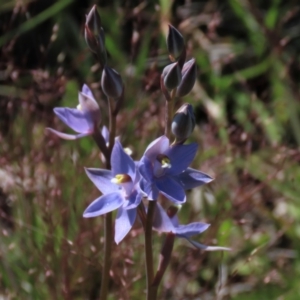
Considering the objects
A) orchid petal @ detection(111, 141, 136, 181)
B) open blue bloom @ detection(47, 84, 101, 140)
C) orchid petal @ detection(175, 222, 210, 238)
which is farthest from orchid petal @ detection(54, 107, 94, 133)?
orchid petal @ detection(175, 222, 210, 238)

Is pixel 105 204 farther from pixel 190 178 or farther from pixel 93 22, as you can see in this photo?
pixel 93 22

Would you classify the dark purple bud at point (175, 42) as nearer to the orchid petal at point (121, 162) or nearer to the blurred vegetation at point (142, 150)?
the orchid petal at point (121, 162)

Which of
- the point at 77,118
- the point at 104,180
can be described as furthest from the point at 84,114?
the point at 104,180

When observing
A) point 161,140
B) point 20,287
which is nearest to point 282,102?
point 20,287

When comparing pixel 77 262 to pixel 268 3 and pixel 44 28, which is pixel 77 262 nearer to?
pixel 44 28

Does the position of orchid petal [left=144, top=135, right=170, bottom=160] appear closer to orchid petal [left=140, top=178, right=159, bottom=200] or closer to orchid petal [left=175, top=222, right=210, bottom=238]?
orchid petal [left=140, top=178, right=159, bottom=200]

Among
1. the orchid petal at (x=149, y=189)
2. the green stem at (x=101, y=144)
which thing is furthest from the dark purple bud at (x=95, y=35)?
the orchid petal at (x=149, y=189)
